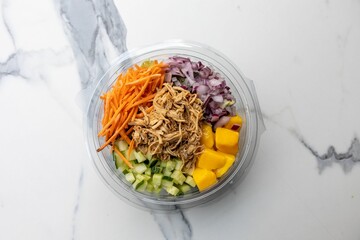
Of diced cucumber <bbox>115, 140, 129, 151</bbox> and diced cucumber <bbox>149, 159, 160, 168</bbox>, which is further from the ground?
diced cucumber <bbox>115, 140, 129, 151</bbox>

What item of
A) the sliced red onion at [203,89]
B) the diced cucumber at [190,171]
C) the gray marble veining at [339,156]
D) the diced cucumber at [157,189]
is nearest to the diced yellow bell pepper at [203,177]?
the diced cucumber at [190,171]

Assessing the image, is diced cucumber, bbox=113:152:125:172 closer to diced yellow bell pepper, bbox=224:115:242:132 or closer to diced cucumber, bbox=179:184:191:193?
diced cucumber, bbox=179:184:191:193

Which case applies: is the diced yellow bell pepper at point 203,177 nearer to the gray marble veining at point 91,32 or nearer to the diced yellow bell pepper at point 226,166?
the diced yellow bell pepper at point 226,166

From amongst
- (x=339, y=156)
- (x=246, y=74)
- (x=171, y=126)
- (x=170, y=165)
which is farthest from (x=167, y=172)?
(x=339, y=156)

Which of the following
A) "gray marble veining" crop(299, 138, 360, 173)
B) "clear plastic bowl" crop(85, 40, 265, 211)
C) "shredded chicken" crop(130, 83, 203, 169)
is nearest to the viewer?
"shredded chicken" crop(130, 83, 203, 169)

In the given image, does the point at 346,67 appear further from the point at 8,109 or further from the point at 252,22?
the point at 8,109

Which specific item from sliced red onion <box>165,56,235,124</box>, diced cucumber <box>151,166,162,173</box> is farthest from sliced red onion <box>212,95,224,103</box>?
diced cucumber <box>151,166,162,173</box>

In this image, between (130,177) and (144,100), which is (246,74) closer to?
(144,100)
